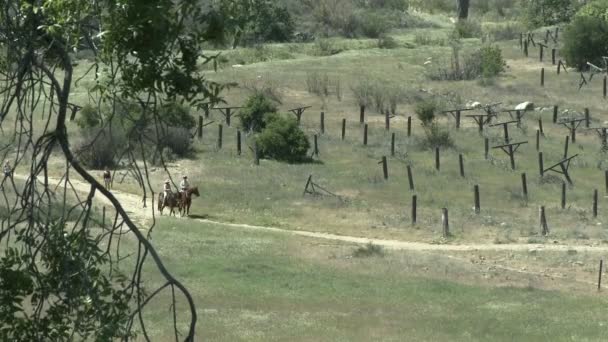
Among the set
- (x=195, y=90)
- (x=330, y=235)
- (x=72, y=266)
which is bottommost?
(x=330, y=235)

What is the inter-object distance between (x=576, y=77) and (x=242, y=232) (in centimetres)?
3518

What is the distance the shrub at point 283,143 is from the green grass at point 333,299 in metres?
11.8

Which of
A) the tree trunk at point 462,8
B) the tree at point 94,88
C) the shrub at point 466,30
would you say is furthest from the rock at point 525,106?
the tree at point 94,88

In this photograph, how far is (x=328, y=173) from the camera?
45031mm

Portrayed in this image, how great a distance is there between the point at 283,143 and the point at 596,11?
102 feet

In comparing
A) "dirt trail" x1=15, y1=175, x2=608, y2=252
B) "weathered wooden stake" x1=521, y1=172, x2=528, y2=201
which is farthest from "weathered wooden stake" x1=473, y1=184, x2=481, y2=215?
"dirt trail" x1=15, y1=175, x2=608, y2=252

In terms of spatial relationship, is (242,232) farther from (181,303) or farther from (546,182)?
(546,182)

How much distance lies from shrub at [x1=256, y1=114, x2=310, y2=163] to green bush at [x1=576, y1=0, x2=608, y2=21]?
94.4 feet

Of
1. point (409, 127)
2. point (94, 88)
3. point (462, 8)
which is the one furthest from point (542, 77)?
point (94, 88)

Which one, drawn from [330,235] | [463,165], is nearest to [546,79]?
[463,165]

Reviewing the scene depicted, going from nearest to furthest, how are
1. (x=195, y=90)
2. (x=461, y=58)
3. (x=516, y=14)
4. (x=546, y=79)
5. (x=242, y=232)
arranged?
(x=195, y=90) → (x=242, y=232) → (x=546, y=79) → (x=461, y=58) → (x=516, y=14)

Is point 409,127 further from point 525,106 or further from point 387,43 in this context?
point 387,43

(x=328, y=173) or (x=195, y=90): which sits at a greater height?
(x=195, y=90)

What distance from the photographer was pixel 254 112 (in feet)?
172
